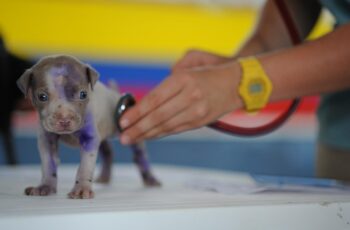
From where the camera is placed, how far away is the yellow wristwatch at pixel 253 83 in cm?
54

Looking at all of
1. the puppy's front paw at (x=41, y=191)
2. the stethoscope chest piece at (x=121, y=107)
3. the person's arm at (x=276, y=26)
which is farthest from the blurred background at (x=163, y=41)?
the puppy's front paw at (x=41, y=191)

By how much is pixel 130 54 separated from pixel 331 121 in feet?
3.99

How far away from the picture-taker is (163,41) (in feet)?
6.49

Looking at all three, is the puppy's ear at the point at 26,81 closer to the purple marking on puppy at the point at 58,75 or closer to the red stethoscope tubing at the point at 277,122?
the purple marking on puppy at the point at 58,75

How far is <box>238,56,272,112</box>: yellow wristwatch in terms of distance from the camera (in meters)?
0.54

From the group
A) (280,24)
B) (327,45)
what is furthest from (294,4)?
(327,45)

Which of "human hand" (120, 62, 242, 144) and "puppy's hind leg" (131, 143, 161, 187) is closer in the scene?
"human hand" (120, 62, 242, 144)

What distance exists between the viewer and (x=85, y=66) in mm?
485

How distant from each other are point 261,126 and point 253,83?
18 centimetres

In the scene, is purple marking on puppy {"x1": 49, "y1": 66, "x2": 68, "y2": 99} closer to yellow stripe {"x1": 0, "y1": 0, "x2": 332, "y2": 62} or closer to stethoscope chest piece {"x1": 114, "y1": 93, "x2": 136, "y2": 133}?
stethoscope chest piece {"x1": 114, "y1": 93, "x2": 136, "y2": 133}

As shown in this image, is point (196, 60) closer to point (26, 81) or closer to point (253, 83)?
point (253, 83)

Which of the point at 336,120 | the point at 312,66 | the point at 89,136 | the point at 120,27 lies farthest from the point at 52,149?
the point at 120,27

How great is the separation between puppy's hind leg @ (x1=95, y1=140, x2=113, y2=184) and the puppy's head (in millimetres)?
219

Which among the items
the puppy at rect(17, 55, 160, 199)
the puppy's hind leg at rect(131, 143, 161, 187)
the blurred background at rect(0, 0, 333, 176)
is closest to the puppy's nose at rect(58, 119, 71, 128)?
the puppy at rect(17, 55, 160, 199)
